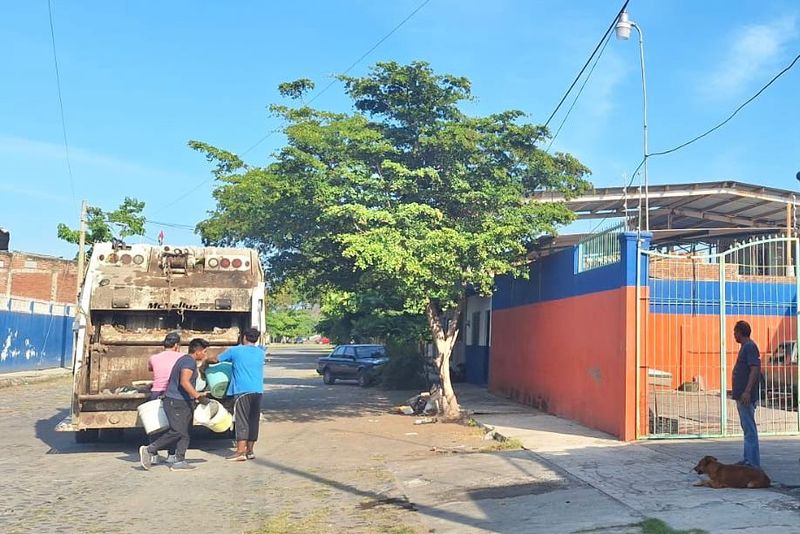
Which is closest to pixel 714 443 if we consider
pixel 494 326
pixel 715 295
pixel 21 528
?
pixel 715 295

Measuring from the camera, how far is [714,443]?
Answer: 34.1ft

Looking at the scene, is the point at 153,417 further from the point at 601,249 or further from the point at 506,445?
the point at 601,249

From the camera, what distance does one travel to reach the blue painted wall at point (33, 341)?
1098 inches

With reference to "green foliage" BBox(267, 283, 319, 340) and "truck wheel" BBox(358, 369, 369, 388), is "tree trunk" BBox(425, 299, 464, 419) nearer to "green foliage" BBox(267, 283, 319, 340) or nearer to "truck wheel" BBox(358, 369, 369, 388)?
"truck wheel" BBox(358, 369, 369, 388)

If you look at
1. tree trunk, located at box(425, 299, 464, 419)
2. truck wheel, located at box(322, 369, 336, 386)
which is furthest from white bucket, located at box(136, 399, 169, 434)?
truck wheel, located at box(322, 369, 336, 386)

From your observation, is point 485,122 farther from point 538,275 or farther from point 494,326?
point 494,326

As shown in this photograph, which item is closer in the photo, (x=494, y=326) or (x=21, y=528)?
(x=21, y=528)

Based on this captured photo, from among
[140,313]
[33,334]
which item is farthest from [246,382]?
[33,334]

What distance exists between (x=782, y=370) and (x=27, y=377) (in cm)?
2440

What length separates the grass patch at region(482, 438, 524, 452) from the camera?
1084 centimetres

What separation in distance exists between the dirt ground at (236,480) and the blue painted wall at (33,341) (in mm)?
13738

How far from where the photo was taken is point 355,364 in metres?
26.6

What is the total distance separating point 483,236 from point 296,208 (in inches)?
141

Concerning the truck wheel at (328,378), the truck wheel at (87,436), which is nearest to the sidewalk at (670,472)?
the truck wheel at (87,436)
